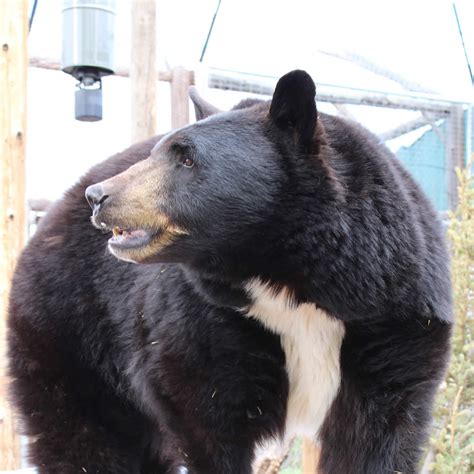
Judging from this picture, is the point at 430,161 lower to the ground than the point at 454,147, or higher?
lower

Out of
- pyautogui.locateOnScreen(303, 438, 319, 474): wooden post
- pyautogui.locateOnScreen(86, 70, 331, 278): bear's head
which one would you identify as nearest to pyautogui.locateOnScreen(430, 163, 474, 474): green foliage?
pyautogui.locateOnScreen(303, 438, 319, 474): wooden post

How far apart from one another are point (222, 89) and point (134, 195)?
3253 mm

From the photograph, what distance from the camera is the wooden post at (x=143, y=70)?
504 centimetres

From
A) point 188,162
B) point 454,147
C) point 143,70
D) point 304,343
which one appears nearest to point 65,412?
point 304,343

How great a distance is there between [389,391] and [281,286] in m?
0.53

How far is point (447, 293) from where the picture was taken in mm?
3061

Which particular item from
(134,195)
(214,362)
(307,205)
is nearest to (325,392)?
(214,362)

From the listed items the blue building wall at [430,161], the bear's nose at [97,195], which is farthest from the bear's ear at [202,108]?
the blue building wall at [430,161]

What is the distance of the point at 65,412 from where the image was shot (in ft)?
12.5

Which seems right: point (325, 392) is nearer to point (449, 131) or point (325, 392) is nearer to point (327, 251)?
point (327, 251)

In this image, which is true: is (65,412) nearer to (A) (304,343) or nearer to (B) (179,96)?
(A) (304,343)

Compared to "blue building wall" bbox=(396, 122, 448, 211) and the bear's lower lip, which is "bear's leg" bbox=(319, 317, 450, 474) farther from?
"blue building wall" bbox=(396, 122, 448, 211)

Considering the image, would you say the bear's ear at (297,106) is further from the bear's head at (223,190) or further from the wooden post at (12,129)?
the wooden post at (12,129)

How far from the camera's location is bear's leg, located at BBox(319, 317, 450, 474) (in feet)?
9.60
